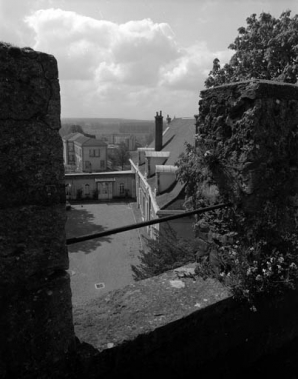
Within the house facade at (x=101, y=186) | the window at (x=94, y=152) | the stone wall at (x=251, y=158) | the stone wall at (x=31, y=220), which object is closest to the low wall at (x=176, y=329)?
the stone wall at (x=31, y=220)

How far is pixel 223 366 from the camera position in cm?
251

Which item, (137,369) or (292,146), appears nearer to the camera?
(137,369)

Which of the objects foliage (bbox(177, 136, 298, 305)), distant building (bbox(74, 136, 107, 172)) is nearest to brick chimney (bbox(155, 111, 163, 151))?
foliage (bbox(177, 136, 298, 305))

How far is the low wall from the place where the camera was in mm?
2084

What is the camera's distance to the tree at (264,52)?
42.7ft

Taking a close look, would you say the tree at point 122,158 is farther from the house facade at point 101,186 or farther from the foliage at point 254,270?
the foliage at point 254,270

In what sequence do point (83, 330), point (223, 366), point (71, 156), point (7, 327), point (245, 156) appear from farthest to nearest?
point (71, 156) < point (245, 156) < point (223, 366) < point (83, 330) < point (7, 327)

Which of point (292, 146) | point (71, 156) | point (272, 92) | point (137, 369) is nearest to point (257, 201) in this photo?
point (292, 146)

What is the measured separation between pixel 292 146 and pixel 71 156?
70.8m

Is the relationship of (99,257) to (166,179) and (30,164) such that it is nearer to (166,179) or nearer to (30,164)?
(166,179)

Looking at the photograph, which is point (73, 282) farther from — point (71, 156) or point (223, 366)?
point (71, 156)

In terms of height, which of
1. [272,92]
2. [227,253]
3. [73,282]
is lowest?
[73,282]

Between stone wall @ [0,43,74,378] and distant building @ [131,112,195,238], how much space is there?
6.67 m

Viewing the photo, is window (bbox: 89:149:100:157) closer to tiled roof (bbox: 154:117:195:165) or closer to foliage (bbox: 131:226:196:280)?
tiled roof (bbox: 154:117:195:165)
